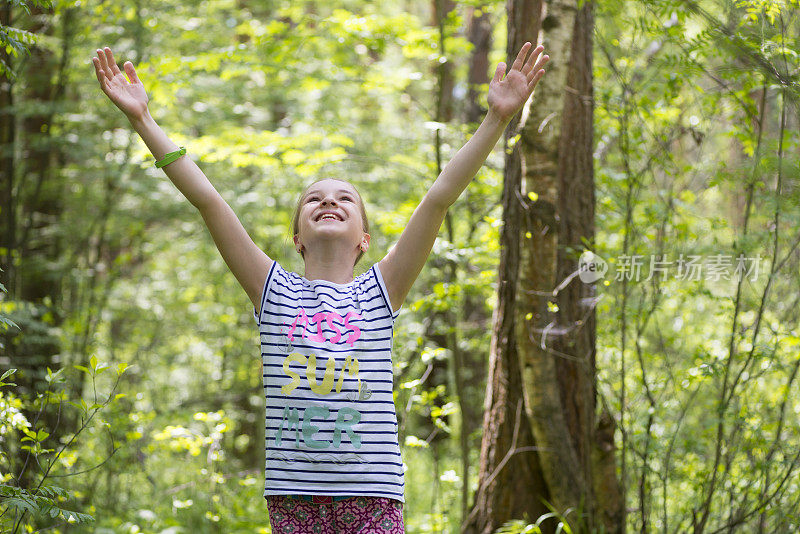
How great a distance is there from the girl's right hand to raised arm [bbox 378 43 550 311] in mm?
817

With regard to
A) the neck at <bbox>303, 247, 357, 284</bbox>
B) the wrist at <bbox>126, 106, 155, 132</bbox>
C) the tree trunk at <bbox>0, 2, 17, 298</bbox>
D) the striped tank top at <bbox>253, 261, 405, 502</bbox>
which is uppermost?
the tree trunk at <bbox>0, 2, 17, 298</bbox>

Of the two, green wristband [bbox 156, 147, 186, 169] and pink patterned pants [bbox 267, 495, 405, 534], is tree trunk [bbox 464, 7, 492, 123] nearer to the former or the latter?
green wristband [bbox 156, 147, 186, 169]

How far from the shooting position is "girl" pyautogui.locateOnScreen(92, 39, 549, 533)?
5.95 ft

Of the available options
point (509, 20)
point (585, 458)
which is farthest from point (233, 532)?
point (509, 20)

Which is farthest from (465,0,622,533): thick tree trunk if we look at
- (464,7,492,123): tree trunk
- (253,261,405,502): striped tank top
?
(464,7,492,123): tree trunk

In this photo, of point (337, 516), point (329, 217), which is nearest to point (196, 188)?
point (329, 217)

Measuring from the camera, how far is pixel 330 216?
6.66ft

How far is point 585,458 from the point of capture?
11.5 feet

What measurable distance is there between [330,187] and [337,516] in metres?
0.93

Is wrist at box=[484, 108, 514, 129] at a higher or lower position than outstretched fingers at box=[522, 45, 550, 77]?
lower

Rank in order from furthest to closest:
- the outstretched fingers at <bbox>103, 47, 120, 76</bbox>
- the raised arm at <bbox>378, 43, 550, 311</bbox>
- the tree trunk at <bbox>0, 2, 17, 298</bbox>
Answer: the tree trunk at <bbox>0, 2, 17, 298</bbox> < the outstretched fingers at <bbox>103, 47, 120, 76</bbox> < the raised arm at <bbox>378, 43, 550, 311</bbox>

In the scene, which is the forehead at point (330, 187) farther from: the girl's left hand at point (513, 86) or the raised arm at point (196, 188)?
the girl's left hand at point (513, 86)

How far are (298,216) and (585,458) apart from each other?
213cm

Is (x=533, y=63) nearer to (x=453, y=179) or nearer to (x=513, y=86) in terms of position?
(x=513, y=86)
